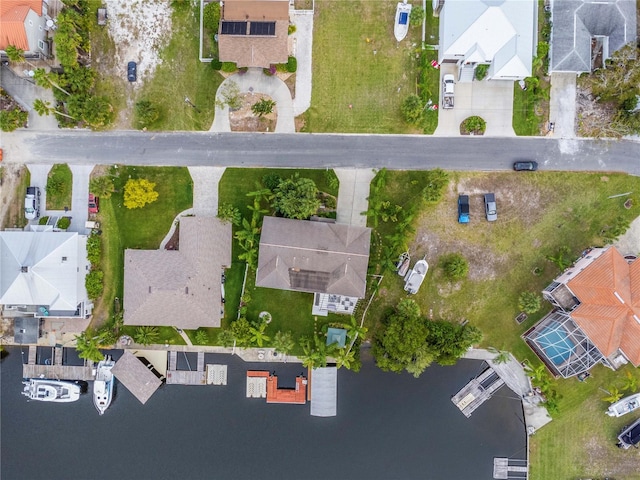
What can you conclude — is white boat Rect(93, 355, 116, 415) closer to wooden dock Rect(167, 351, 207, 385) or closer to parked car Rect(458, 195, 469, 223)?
wooden dock Rect(167, 351, 207, 385)

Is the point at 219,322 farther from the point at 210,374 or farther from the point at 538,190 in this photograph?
the point at 538,190

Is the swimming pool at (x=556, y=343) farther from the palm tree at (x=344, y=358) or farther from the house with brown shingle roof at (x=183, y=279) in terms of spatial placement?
the house with brown shingle roof at (x=183, y=279)

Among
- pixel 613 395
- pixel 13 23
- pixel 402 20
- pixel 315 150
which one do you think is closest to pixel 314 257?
pixel 315 150

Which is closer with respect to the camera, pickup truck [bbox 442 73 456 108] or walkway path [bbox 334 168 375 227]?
pickup truck [bbox 442 73 456 108]

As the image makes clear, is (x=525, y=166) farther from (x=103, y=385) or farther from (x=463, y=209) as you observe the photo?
(x=103, y=385)

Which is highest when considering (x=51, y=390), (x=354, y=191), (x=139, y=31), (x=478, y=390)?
(x=139, y=31)

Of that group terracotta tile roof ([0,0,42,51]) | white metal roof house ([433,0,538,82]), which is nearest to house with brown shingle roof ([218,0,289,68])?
white metal roof house ([433,0,538,82])

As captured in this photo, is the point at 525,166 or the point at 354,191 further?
the point at 354,191
